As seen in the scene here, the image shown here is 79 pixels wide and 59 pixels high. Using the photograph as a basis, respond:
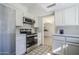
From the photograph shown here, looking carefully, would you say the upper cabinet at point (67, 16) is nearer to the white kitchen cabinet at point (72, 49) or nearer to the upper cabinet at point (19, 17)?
the white kitchen cabinet at point (72, 49)

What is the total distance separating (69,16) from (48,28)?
438mm

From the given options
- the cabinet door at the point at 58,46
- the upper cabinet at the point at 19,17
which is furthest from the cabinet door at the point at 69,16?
the upper cabinet at the point at 19,17

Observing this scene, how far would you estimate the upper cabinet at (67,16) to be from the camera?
64.1 inches

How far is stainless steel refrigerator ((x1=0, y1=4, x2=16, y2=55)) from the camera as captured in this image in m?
1.57

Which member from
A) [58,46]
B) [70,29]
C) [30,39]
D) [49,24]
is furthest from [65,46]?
[30,39]

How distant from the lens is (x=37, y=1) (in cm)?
153

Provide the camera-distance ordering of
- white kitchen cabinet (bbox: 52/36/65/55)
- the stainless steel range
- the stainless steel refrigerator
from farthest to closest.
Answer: the stainless steel range → white kitchen cabinet (bbox: 52/36/65/55) → the stainless steel refrigerator

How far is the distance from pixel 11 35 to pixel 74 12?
1217 mm

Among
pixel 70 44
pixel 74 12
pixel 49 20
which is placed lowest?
pixel 70 44

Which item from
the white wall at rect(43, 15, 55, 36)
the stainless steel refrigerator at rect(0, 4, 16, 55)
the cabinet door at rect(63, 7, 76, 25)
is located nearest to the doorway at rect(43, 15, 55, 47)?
the white wall at rect(43, 15, 55, 36)

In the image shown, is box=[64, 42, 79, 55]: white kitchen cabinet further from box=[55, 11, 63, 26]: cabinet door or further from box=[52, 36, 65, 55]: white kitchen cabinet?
box=[55, 11, 63, 26]: cabinet door

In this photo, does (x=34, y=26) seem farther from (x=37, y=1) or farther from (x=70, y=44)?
(x=70, y=44)

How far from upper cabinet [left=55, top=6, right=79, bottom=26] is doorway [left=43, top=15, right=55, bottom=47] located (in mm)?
109

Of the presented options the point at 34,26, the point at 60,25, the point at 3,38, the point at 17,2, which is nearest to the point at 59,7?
the point at 60,25
